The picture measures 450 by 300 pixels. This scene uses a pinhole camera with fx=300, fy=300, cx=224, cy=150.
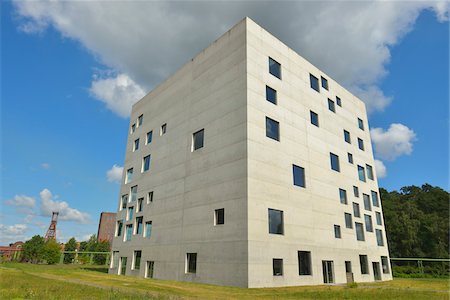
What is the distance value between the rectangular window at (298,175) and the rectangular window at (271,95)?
651cm

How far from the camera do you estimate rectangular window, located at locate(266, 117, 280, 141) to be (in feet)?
88.0

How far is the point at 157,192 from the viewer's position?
34.1m

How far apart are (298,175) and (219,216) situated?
8.62m

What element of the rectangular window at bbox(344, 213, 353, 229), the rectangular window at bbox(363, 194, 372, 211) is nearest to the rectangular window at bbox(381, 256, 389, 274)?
the rectangular window at bbox(363, 194, 372, 211)

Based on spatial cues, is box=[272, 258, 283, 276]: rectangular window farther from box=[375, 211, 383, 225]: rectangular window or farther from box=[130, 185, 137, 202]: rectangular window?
box=[130, 185, 137, 202]: rectangular window

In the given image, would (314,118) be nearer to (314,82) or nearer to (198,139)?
(314,82)

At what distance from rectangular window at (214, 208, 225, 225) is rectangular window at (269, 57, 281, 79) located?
14.2 metres

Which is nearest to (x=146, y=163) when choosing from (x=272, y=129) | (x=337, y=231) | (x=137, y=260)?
(x=137, y=260)

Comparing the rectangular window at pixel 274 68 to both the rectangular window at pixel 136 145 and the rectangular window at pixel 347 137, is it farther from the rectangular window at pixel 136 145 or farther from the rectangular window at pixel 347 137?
the rectangular window at pixel 136 145

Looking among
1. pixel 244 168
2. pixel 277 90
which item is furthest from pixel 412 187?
pixel 244 168

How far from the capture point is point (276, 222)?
24375mm

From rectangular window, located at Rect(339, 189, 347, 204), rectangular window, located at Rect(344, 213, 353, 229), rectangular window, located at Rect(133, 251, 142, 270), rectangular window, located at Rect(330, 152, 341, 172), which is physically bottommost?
rectangular window, located at Rect(133, 251, 142, 270)

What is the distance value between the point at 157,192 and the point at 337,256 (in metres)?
20.0

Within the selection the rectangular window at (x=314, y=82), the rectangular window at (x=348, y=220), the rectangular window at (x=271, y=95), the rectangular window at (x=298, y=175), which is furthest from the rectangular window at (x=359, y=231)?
the rectangular window at (x=271, y=95)
